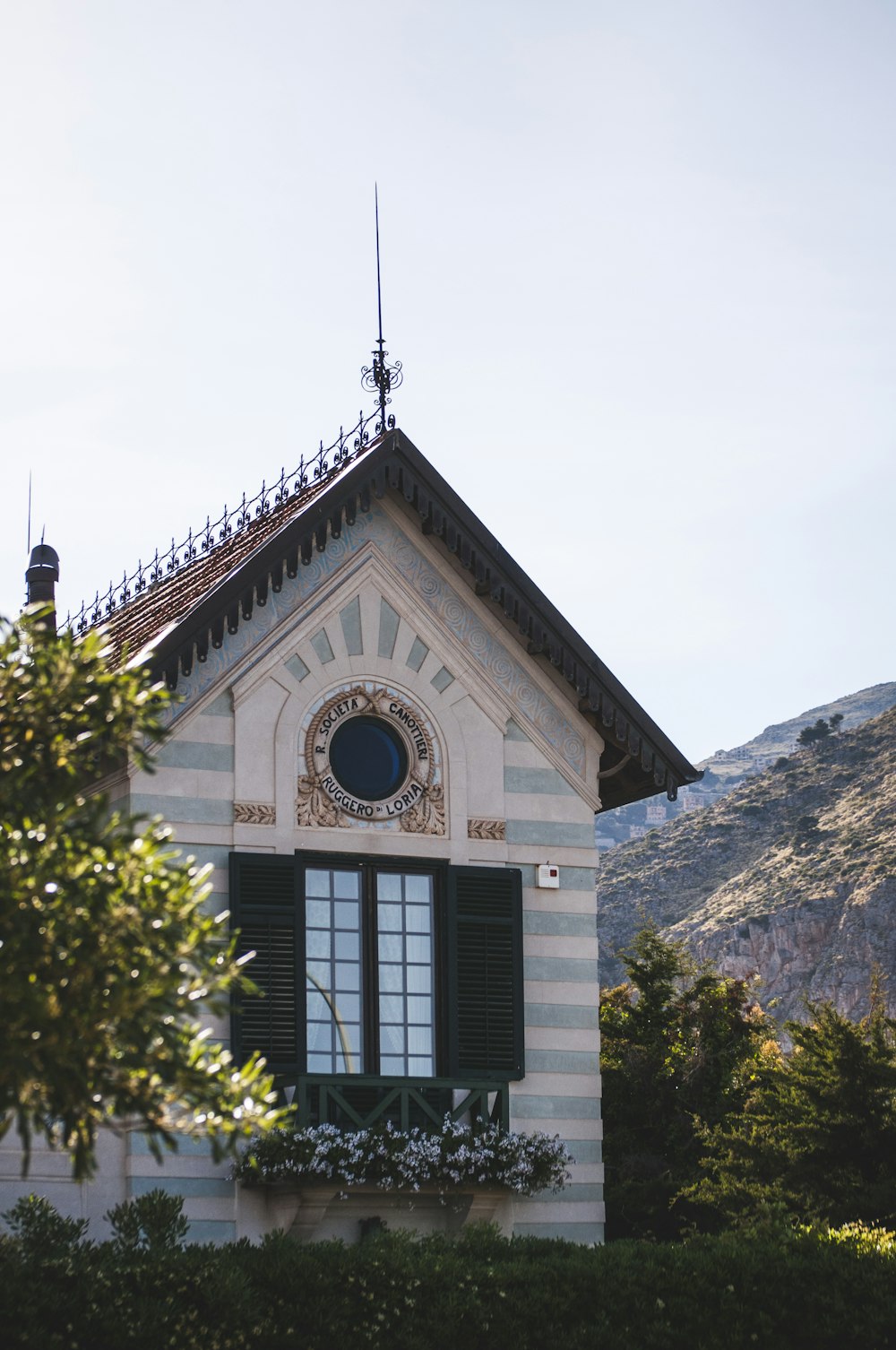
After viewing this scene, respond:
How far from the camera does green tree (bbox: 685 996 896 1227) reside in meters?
24.7

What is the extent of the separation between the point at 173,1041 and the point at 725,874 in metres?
91.8

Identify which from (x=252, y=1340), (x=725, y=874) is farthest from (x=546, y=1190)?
(x=725, y=874)

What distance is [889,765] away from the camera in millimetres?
101875

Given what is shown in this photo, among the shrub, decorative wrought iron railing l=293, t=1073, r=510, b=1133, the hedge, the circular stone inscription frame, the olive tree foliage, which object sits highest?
the circular stone inscription frame

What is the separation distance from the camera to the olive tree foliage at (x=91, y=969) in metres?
12.0

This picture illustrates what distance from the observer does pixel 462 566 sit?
78.7 ft

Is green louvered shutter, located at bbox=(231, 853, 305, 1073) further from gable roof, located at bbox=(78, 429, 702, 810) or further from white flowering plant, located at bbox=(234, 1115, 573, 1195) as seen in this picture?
gable roof, located at bbox=(78, 429, 702, 810)

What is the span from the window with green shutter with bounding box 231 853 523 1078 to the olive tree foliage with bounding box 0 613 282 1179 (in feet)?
28.5

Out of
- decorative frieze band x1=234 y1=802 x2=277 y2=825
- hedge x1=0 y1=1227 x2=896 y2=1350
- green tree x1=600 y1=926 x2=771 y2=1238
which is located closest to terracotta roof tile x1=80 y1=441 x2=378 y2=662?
decorative frieze band x1=234 y1=802 x2=277 y2=825

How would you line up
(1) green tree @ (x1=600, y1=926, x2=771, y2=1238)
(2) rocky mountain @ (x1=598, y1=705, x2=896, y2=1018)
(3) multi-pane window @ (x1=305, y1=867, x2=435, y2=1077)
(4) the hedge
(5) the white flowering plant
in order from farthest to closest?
1. (2) rocky mountain @ (x1=598, y1=705, x2=896, y2=1018)
2. (1) green tree @ (x1=600, y1=926, x2=771, y2=1238)
3. (3) multi-pane window @ (x1=305, y1=867, x2=435, y2=1077)
4. (5) the white flowering plant
5. (4) the hedge

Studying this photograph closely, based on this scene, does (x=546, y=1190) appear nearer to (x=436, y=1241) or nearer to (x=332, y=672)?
(x=436, y=1241)

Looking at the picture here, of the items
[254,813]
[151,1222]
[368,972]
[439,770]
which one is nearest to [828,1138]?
[368,972]

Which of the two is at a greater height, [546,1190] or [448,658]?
[448,658]

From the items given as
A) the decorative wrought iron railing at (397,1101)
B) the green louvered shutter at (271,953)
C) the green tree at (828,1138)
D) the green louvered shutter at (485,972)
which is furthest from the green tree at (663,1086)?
the green louvered shutter at (271,953)
